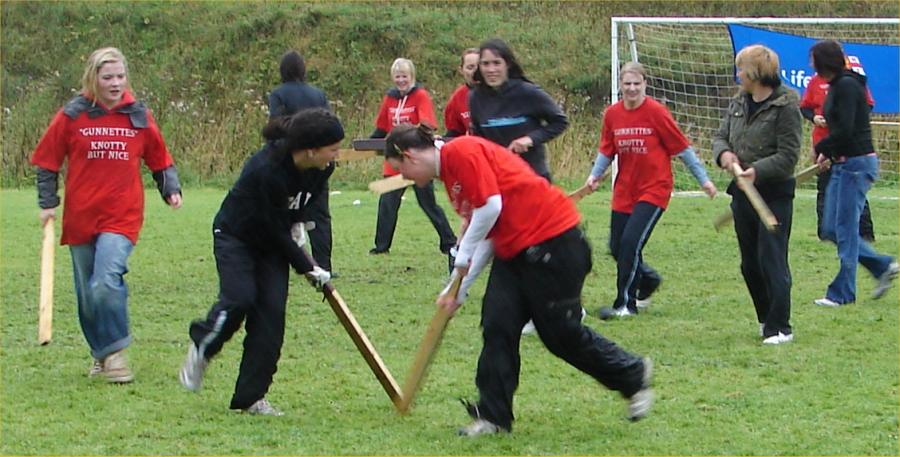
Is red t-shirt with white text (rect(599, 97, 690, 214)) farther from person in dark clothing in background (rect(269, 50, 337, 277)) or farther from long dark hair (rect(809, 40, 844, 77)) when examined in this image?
person in dark clothing in background (rect(269, 50, 337, 277))

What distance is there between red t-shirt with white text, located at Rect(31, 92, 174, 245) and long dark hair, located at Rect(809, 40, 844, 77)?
13.0ft

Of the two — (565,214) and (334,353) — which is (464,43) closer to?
(334,353)

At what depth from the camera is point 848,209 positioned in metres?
8.82

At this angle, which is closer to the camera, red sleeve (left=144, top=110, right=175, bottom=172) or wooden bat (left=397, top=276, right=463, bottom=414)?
wooden bat (left=397, top=276, right=463, bottom=414)

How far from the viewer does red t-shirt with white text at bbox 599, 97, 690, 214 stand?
8352mm

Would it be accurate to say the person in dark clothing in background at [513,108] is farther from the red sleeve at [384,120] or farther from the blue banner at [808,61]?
the blue banner at [808,61]

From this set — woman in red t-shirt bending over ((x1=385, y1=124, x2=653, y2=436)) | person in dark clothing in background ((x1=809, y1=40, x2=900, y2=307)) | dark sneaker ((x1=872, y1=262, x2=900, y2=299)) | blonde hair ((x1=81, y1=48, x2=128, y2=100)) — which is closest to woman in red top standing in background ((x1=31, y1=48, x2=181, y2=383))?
blonde hair ((x1=81, y1=48, x2=128, y2=100))

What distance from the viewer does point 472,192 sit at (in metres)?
5.25

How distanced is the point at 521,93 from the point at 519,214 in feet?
8.13

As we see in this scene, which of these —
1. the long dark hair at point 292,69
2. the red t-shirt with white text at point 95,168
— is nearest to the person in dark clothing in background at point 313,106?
the long dark hair at point 292,69

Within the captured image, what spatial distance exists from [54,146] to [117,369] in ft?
3.73

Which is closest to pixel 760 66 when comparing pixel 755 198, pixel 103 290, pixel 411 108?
pixel 755 198

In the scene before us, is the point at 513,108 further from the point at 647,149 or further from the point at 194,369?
the point at 194,369

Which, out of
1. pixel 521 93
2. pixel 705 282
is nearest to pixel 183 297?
pixel 521 93
